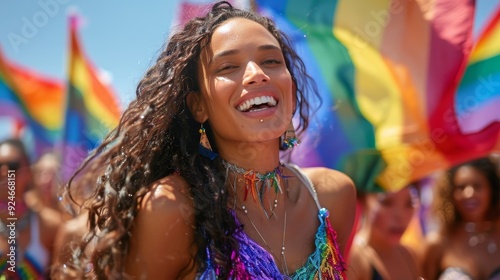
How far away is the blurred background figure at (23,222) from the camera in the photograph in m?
3.23

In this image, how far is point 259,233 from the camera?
2184 millimetres

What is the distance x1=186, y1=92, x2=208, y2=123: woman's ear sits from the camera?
227cm

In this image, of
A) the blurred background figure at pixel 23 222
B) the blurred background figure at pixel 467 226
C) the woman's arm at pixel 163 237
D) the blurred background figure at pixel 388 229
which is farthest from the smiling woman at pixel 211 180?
the blurred background figure at pixel 467 226

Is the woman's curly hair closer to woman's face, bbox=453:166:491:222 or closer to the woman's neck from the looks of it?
woman's face, bbox=453:166:491:222

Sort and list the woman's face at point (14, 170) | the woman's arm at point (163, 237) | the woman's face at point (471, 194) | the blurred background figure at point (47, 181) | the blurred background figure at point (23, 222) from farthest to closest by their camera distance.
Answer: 1. the blurred background figure at point (47, 181)
2. the woman's face at point (471, 194)
3. the woman's face at point (14, 170)
4. the blurred background figure at point (23, 222)
5. the woman's arm at point (163, 237)

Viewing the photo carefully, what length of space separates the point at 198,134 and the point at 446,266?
2486 millimetres

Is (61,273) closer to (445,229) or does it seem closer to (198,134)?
(198,134)

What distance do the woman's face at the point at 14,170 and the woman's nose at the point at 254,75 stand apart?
1918 millimetres

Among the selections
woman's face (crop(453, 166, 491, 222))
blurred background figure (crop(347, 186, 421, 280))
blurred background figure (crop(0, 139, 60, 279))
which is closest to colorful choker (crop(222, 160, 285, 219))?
blurred background figure (crop(0, 139, 60, 279))

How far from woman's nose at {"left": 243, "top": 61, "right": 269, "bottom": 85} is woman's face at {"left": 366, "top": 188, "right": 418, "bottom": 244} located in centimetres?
205

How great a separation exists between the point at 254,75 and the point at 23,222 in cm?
237

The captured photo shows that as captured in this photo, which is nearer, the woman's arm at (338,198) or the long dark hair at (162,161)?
the long dark hair at (162,161)

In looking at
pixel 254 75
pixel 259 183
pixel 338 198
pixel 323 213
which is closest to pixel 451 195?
pixel 338 198

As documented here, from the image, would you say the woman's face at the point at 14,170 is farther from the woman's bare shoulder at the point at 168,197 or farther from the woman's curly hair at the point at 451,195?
the woman's curly hair at the point at 451,195
